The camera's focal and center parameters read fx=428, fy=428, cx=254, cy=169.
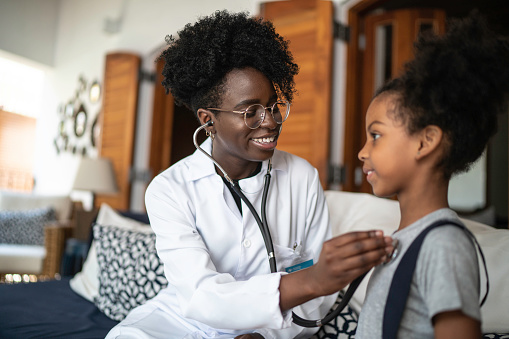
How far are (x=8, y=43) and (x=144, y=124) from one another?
2.58 meters

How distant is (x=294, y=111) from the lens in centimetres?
292

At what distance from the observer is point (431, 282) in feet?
2.30

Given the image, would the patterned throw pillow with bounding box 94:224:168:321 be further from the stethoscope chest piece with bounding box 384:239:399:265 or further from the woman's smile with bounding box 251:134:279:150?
the stethoscope chest piece with bounding box 384:239:399:265

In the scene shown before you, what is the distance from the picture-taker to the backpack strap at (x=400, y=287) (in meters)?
0.73

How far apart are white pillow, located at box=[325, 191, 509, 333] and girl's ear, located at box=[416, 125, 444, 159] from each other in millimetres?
637

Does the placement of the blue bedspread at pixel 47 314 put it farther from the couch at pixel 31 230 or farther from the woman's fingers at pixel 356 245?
the couch at pixel 31 230

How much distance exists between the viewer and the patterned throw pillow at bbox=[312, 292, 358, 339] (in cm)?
130

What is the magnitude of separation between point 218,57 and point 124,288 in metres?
1.01

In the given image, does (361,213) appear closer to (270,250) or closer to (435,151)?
(270,250)

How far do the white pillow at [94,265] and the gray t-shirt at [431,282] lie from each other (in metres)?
1.38

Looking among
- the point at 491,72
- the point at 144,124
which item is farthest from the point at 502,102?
the point at 144,124

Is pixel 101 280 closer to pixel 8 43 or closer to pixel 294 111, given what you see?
pixel 294 111

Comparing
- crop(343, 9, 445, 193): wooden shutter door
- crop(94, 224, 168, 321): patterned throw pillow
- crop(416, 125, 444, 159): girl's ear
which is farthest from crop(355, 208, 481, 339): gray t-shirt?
crop(343, 9, 445, 193): wooden shutter door

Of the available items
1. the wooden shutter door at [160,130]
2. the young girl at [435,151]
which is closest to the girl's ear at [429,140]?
the young girl at [435,151]
